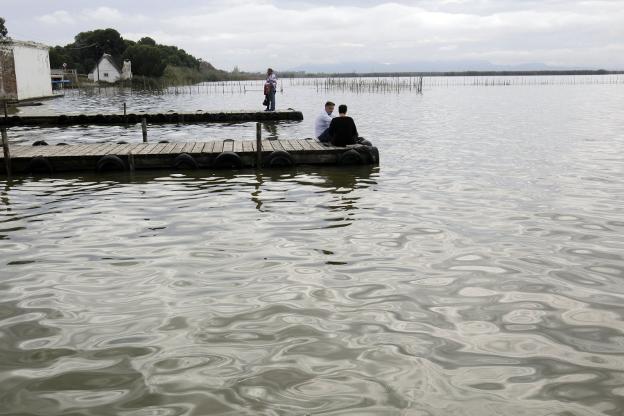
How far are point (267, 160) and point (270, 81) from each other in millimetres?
15273

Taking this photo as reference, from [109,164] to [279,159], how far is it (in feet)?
14.9

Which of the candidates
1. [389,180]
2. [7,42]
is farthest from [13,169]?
[7,42]

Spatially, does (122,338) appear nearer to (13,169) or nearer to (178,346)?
(178,346)

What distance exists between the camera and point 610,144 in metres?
19.7

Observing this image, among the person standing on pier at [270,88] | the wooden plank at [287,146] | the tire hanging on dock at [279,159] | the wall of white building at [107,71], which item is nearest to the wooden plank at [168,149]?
the tire hanging on dock at [279,159]

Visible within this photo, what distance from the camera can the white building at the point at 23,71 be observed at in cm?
4162

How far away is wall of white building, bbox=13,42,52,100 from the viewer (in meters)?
43.6

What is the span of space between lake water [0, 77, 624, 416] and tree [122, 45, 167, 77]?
7981 cm

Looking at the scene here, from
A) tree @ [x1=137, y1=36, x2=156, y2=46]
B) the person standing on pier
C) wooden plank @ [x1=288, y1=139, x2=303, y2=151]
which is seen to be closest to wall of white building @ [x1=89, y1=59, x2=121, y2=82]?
tree @ [x1=137, y1=36, x2=156, y2=46]

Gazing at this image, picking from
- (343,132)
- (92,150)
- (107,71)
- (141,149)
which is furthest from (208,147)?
(107,71)

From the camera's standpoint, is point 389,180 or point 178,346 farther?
point 389,180

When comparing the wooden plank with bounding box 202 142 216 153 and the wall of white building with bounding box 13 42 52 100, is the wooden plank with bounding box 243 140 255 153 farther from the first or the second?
the wall of white building with bounding box 13 42 52 100

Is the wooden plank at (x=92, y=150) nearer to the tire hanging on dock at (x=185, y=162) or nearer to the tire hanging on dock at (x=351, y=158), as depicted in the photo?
the tire hanging on dock at (x=185, y=162)

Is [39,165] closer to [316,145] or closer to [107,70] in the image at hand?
[316,145]
